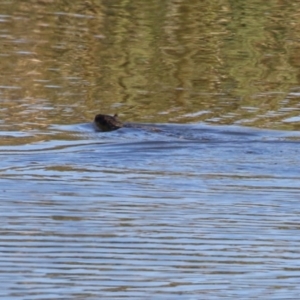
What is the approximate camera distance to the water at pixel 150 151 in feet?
23.8

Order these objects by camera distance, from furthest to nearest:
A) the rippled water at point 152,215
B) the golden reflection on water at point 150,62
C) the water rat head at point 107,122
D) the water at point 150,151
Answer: the golden reflection on water at point 150,62 → the water rat head at point 107,122 → the water at point 150,151 → the rippled water at point 152,215

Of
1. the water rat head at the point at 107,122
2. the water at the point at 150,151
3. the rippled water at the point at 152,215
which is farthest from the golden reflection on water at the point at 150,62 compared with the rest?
the rippled water at the point at 152,215

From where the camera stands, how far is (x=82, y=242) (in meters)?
7.84

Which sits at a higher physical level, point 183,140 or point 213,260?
point 213,260

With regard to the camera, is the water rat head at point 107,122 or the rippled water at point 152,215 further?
the water rat head at point 107,122

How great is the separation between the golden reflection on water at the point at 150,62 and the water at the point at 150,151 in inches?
1.4

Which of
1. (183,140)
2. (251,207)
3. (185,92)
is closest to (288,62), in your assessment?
(185,92)

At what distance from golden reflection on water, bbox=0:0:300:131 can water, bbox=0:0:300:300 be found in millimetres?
36

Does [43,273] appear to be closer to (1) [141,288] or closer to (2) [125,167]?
(1) [141,288]

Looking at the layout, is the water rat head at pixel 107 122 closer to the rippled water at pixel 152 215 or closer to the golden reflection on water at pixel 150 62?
the rippled water at pixel 152 215

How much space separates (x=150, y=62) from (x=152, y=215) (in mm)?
7665

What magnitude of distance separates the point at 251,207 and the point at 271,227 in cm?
69

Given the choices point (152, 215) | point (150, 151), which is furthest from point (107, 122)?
point (152, 215)

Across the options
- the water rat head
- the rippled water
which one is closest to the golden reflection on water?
the water rat head
